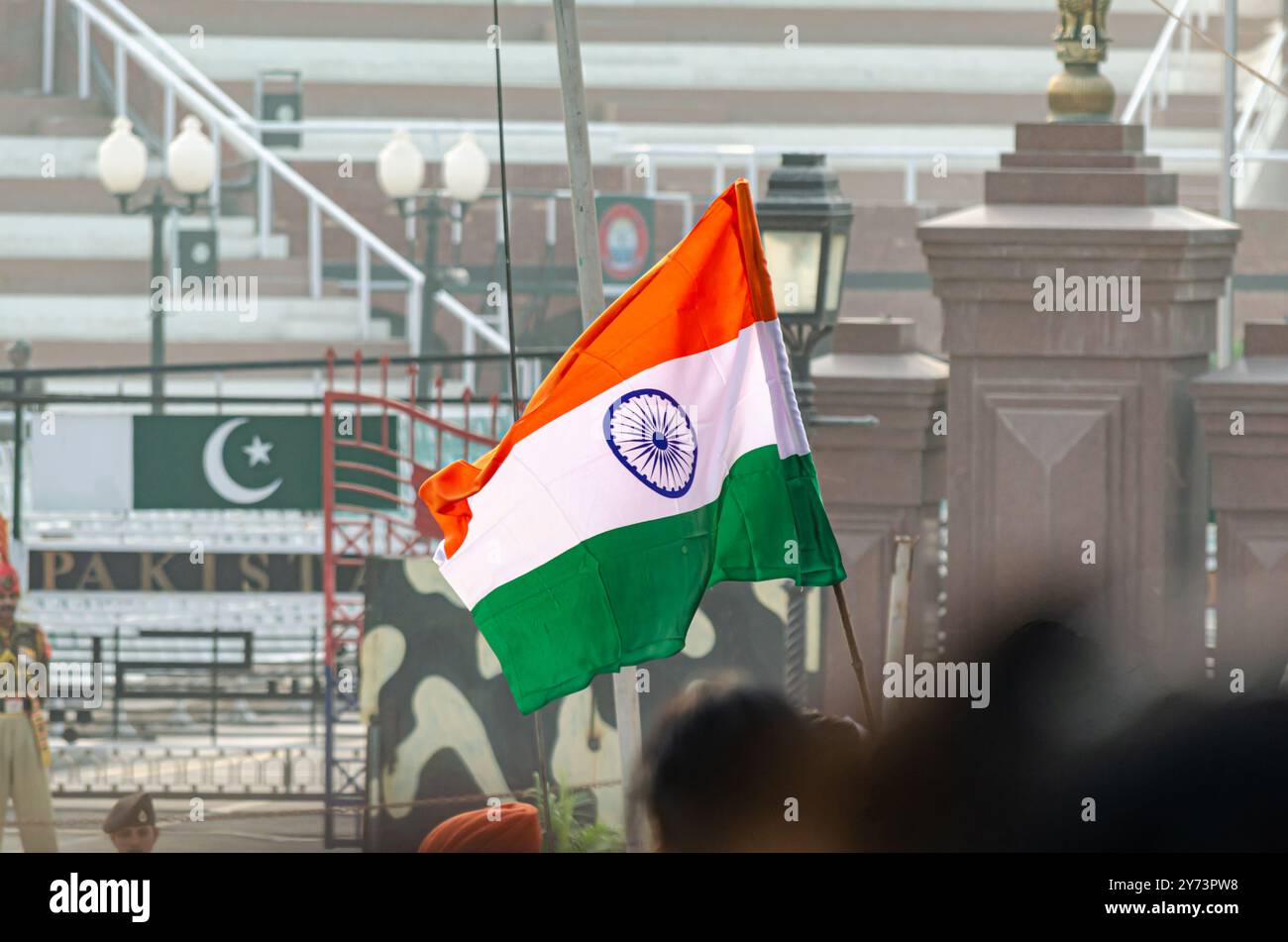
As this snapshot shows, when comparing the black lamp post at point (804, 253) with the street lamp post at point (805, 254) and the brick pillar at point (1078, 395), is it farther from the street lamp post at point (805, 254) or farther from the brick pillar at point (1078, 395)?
the brick pillar at point (1078, 395)

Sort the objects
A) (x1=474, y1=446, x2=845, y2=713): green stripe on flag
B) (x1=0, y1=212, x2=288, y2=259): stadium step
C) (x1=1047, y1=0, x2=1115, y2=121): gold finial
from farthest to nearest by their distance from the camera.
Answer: (x1=0, y1=212, x2=288, y2=259): stadium step
(x1=1047, y1=0, x2=1115, y2=121): gold finial
(x1=474, y1=446, x2=845, y2=713): green stripe on flag

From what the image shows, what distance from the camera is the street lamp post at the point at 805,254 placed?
7.62 m

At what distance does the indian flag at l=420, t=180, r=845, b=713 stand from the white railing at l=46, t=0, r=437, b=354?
13951 millimetres

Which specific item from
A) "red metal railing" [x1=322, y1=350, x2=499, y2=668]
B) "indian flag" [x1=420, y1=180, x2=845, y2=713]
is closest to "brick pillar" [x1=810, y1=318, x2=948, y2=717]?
"red metal railing" [x1=322, y1=350, x2=499, y2=668]

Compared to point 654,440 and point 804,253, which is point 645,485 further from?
point 804,253

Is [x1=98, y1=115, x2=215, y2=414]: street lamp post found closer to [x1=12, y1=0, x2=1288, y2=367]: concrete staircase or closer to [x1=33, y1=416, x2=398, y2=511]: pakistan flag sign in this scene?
[x1=12, y1=0, x2=1288, y2=367]: concrete staircase

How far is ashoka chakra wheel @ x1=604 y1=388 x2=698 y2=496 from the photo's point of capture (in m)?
4.62

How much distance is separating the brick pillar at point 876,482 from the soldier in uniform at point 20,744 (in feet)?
9.61

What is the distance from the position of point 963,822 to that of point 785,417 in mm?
1430

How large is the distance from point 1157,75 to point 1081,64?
18.4 m

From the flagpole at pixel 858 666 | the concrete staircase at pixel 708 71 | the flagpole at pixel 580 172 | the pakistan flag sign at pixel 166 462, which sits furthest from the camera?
the concrete staircase at pixel 708 71

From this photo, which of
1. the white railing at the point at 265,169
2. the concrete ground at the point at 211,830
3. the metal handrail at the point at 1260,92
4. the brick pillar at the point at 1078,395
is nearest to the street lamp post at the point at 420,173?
the white railing at the point at 265,169
